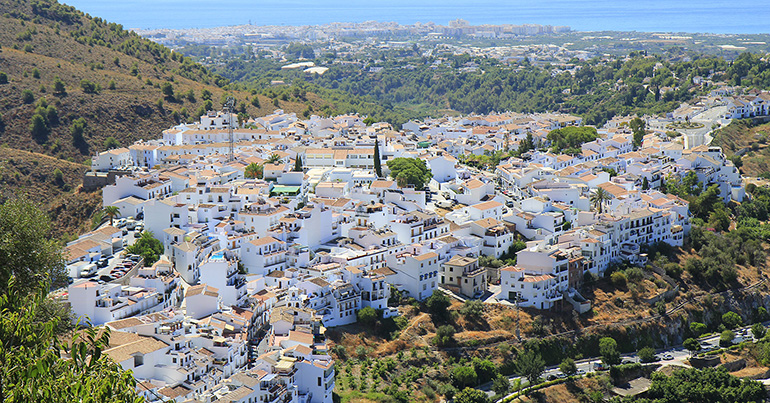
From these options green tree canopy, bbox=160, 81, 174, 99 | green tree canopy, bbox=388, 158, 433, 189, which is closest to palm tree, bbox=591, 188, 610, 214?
green tree canopy, bbox=388, 158, 433, 189

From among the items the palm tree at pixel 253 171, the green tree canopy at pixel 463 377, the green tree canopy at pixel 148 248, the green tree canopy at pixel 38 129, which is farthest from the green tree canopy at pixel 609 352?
the green tree canopy at pixel 38 129

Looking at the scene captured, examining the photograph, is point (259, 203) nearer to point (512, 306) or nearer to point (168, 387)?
point (512, 306)

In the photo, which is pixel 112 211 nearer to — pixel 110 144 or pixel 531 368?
pixel 531 368

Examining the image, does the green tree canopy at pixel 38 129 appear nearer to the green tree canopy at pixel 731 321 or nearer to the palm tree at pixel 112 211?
the palm tree at pixel 112 211

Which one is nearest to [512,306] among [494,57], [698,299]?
[698,299]

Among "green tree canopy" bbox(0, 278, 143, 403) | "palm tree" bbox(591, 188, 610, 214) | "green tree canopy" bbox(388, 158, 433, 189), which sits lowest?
"palm tree" bbox(591, 188, 610, 214)

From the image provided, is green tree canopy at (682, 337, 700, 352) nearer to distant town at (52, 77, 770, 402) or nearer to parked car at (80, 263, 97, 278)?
distant town at (52, 77, 770, 402)
